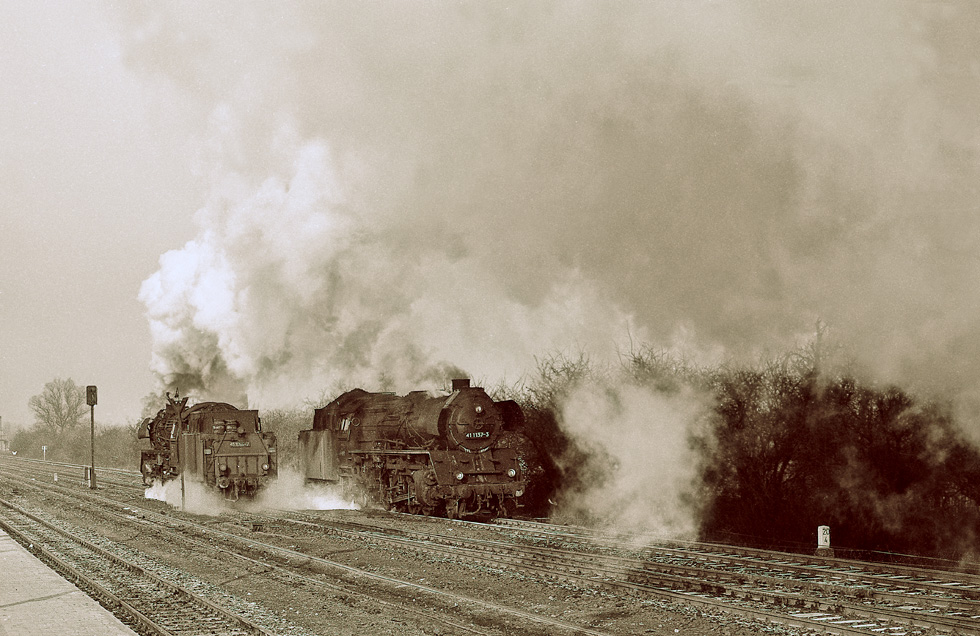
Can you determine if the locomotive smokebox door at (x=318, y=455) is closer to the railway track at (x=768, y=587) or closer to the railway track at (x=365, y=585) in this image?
the railway track at (x=365, y=585)

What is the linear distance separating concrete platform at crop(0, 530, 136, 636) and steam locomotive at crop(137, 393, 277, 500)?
9.32 meters

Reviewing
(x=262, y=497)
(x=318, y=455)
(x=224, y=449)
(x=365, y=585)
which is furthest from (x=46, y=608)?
(x=262, y=497)

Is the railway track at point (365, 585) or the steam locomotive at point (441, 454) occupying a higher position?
the steam locomotive at point (441, 454)

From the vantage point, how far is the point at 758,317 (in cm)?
830

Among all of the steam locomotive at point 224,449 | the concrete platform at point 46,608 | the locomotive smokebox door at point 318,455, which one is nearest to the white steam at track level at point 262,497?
the steam locomotive at point 224,449

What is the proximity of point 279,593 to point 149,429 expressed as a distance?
2166 cm

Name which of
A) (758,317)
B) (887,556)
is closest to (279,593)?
(758,317)

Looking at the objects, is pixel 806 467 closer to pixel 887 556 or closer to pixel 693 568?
pixel 887 556

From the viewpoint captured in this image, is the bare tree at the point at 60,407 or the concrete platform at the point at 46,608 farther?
the bare tree at the point at 60,407

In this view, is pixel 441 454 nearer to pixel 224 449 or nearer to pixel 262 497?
pixel 224 449

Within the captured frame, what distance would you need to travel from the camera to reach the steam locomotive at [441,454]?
21703mm

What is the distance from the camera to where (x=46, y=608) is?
12.3 m

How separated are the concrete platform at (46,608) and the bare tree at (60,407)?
98573 mm

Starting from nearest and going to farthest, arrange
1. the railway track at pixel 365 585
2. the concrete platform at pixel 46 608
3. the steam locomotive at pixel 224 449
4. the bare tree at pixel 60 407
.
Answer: the railway track at pixel 365 585 → the concrete platform at pixel 46 608 → the steam locomotive at pixel 224 449 → the bare tree at pixel 60 407
